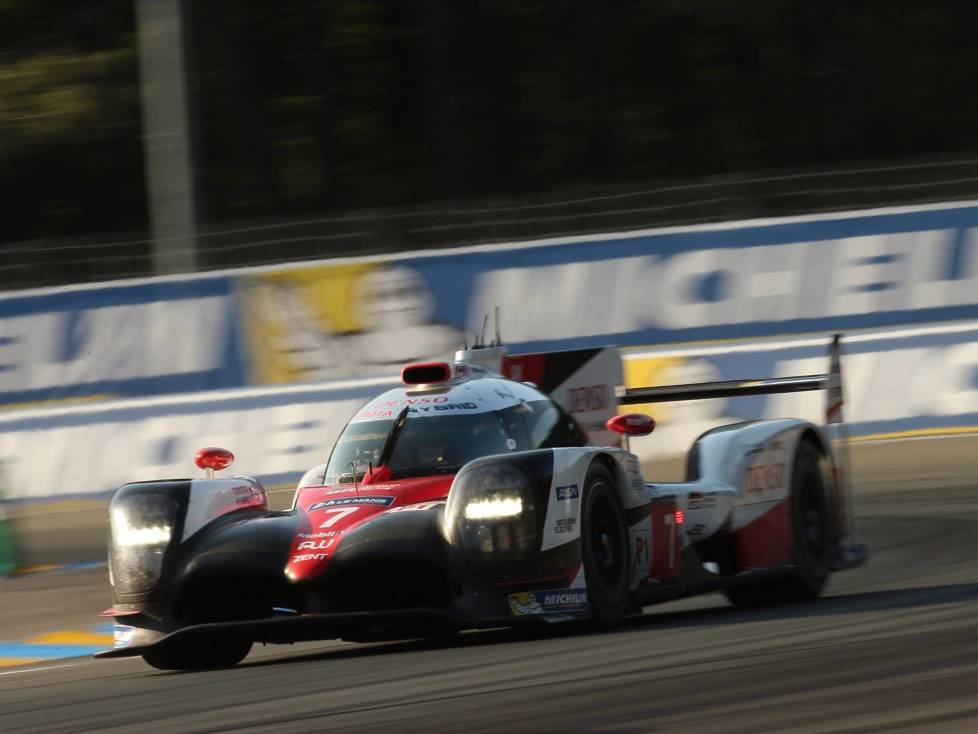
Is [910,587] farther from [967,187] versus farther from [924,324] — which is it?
[967,187]

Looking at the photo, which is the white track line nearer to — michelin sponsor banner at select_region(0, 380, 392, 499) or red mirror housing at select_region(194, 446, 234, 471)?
red mirror housing at select_region(194, 446, 234, 471)

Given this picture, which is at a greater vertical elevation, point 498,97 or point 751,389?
point 498,97

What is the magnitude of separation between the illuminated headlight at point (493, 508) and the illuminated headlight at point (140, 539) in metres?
1.38

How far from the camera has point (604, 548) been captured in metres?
7.55

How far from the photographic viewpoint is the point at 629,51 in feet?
98.4

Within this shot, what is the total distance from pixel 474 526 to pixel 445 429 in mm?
1068

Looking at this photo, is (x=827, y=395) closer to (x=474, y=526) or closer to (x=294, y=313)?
(x=474, y=526)

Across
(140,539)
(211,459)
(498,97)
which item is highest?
(498,97)

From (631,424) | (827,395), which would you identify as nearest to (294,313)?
(827,395)

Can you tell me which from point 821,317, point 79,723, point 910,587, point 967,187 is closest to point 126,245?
point 821,317

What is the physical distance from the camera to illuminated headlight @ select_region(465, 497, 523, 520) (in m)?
7.10

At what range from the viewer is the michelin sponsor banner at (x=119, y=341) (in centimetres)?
1764

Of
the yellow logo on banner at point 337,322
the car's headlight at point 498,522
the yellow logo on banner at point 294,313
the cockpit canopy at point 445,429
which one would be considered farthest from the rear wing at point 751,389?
the yellow logo on banner at point 294,313

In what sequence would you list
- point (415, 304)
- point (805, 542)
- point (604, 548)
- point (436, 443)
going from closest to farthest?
point (604, 548) → point (436, 443) → point (805, 542) → point (415, 304)
